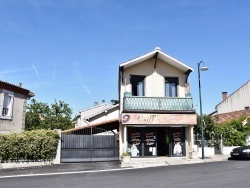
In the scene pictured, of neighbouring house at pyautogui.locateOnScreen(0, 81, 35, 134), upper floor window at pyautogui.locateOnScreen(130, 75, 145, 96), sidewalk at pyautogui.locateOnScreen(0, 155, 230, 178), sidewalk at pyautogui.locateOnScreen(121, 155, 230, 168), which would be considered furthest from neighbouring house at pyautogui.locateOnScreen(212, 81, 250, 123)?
neighbouring house at pyautogui.locateOnScreen(0, 81, 35, 134)

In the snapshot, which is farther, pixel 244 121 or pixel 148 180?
pixel 244 121

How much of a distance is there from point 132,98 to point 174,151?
16.4ft

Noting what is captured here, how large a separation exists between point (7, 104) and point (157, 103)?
10933 millimetres

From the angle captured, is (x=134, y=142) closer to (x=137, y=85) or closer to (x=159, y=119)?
(x=159, y=119)

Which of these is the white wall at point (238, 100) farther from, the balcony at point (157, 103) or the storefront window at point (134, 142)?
the storefront window at point (134, 142)

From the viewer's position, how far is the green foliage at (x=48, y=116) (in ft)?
135

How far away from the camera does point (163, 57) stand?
2166cm

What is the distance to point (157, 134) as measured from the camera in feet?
68.8

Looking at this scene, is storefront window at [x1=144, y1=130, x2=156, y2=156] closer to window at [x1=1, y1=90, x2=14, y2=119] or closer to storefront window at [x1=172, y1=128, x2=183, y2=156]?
storefront window at [x1=172, y1=128, x2=183, y2=156]

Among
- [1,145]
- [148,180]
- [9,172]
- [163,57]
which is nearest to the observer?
[148,180]

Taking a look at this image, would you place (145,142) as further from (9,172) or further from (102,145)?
(9,172)

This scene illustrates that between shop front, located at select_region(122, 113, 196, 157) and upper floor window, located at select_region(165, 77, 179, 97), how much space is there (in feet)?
7.60

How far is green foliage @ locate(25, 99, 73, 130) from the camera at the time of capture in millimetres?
41156

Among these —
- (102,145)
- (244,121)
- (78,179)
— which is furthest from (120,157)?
(244,121)
